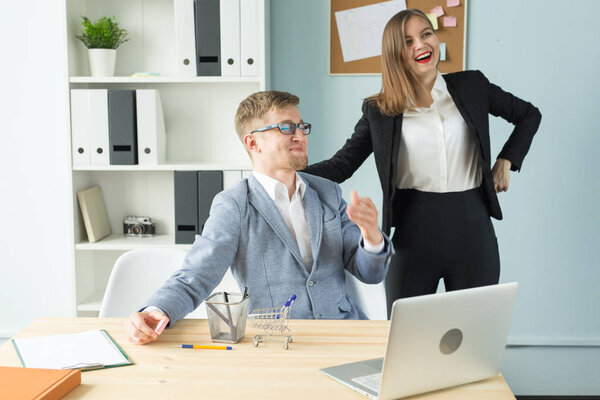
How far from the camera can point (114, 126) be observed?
8.67 ft

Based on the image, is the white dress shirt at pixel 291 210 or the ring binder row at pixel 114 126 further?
the ring binder row at pixel 114 126

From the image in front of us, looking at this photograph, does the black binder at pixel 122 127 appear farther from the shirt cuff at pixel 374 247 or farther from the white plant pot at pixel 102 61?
the shirt cuff at pixel 374 247

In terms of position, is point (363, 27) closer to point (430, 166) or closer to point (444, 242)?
point (430, 166)

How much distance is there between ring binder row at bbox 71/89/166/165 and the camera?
2.63m

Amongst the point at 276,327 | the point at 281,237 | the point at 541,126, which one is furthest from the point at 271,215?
the point at 541,126

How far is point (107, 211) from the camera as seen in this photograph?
2951mm

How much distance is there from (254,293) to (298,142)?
1.47ft

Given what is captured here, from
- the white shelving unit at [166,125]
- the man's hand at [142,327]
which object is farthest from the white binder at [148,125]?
the man's hand at [142,327]

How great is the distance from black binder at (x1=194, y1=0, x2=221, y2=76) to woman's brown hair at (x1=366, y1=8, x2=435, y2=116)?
795 millimetres

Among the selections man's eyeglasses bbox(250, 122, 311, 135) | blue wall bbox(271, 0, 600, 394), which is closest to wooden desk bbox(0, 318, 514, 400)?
man's eyeglasses bbox(250, 122, 311, 135)

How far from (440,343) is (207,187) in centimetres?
170

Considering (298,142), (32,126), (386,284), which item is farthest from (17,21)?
(386,284)

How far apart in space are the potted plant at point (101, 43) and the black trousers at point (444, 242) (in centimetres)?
145

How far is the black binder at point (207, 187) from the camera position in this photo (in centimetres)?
264
